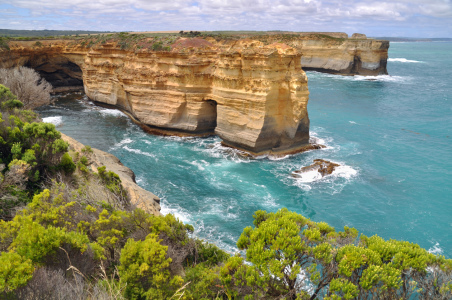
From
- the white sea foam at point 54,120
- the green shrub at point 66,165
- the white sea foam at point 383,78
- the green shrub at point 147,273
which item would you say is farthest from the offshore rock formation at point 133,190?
the white sea foam at point 383,78

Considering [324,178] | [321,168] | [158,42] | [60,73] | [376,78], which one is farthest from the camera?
[376,78]

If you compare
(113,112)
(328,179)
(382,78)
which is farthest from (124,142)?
(382,78)

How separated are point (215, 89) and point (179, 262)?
970 inches

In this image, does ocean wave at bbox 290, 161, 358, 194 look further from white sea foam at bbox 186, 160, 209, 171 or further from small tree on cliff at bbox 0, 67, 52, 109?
small tree on cliff at bbox 0, 67, 52, 109

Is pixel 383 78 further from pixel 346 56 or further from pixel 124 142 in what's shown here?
pixel 124 142

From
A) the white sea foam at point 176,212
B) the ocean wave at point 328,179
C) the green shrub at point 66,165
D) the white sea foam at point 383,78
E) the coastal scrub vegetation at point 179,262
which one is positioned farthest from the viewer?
the white sea foam at point 383,78

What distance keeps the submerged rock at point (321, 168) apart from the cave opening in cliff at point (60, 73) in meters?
44.1

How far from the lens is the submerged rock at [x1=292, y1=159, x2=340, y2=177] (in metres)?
26.9

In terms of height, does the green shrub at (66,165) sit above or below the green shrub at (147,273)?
above

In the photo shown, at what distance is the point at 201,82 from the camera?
112 feet

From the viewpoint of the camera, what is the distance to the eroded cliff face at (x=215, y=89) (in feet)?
96.5

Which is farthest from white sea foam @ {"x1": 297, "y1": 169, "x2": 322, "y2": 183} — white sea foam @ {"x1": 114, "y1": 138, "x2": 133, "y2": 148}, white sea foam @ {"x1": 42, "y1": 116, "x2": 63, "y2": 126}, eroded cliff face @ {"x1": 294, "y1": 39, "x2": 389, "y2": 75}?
eroded cliff face @ {"x1": 294, "y1": 39, "x2": 389, "y2": 75}

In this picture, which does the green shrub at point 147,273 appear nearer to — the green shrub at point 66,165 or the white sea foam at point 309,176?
the green shrub at point 66,165

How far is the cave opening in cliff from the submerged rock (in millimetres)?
44084
